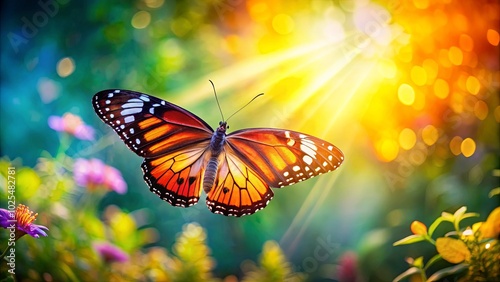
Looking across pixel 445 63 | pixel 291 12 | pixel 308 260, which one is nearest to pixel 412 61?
pixel 445 63

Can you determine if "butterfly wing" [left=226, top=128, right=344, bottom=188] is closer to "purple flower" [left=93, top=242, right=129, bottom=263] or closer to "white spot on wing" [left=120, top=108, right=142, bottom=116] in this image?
"white spot on wing" [left=120, top=108, right=142, bottom=116]

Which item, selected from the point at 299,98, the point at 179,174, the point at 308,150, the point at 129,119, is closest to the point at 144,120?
the point at 129,119

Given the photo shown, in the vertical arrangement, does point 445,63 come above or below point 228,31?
below

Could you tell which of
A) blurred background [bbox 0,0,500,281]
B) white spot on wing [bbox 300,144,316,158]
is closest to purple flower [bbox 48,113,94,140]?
blurred background [bbox 0,0,500,281]

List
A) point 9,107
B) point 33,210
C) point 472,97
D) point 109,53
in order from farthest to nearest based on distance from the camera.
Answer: point 472,97, point 109,53, point 9,107, point 33,210

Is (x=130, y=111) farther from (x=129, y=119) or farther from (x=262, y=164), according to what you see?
(x=262, y=164)

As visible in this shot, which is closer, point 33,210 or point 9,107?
point 33,210

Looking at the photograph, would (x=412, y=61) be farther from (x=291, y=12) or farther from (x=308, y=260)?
(x=308, y=260)
